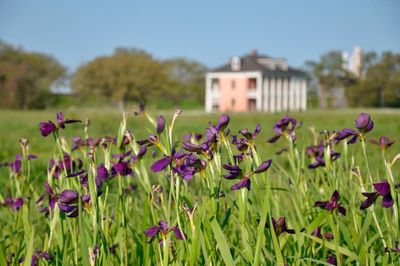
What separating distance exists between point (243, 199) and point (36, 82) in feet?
153

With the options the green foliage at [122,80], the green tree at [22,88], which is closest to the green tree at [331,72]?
the green foliage at [122,80]

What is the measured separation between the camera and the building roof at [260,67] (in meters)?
54.9

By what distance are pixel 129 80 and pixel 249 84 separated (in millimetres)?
12110

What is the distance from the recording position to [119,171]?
4.41 ft

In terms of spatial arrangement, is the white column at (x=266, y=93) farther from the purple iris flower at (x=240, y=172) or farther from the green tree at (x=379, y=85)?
the purple iris flower at (x=240, y=172)

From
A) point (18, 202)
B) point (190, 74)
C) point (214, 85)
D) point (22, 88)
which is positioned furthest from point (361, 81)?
point (18, 202)

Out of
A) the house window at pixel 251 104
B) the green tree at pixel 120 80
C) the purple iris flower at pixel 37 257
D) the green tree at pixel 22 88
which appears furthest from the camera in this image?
the house window at pixel 251 104

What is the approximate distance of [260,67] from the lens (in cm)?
5453

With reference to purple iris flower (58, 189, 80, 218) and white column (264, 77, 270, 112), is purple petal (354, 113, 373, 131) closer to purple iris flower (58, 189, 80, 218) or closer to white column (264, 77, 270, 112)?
purple iris flower (58, 189, 80, 218)

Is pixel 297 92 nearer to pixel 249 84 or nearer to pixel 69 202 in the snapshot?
pixel 249 84

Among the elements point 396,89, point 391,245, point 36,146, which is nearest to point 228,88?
point 396,89

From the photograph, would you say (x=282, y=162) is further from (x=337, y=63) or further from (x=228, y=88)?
(x=337, y=63)

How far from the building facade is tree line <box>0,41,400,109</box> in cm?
331

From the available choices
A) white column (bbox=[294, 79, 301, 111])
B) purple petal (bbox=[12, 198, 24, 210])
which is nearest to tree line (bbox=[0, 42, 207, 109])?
white column (bbox=[294, 79, 301, 111])
